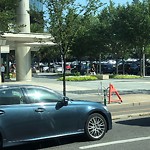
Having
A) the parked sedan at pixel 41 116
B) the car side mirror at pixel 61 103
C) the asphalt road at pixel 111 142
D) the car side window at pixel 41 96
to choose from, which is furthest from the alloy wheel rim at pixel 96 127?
the car side window at pixel 41 96

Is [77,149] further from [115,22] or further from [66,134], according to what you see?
[115,22]

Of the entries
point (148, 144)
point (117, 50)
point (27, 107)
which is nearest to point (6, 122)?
point (27, 107)

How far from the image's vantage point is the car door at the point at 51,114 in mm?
8453

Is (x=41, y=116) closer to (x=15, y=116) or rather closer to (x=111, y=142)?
(x=15, y=116)

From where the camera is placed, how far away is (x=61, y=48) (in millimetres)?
16438

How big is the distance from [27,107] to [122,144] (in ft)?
7.48

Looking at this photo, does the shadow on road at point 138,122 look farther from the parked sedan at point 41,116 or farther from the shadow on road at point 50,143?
the shadow on road at point 50,143

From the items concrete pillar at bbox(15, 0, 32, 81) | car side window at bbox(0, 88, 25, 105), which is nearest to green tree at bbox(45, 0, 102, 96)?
car side window at bbox(0, 88, 25, 105)

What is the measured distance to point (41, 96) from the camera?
8742 millimetres

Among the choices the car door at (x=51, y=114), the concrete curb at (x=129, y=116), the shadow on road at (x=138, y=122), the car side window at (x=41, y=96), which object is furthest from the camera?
the concrete curb at (x=129, y=116)

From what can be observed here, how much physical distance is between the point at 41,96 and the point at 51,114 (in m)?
0.47

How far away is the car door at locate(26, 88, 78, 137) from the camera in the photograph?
845cm

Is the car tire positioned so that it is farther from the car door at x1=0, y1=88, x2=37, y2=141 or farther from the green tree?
the green tree

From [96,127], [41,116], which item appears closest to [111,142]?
[96,127]
